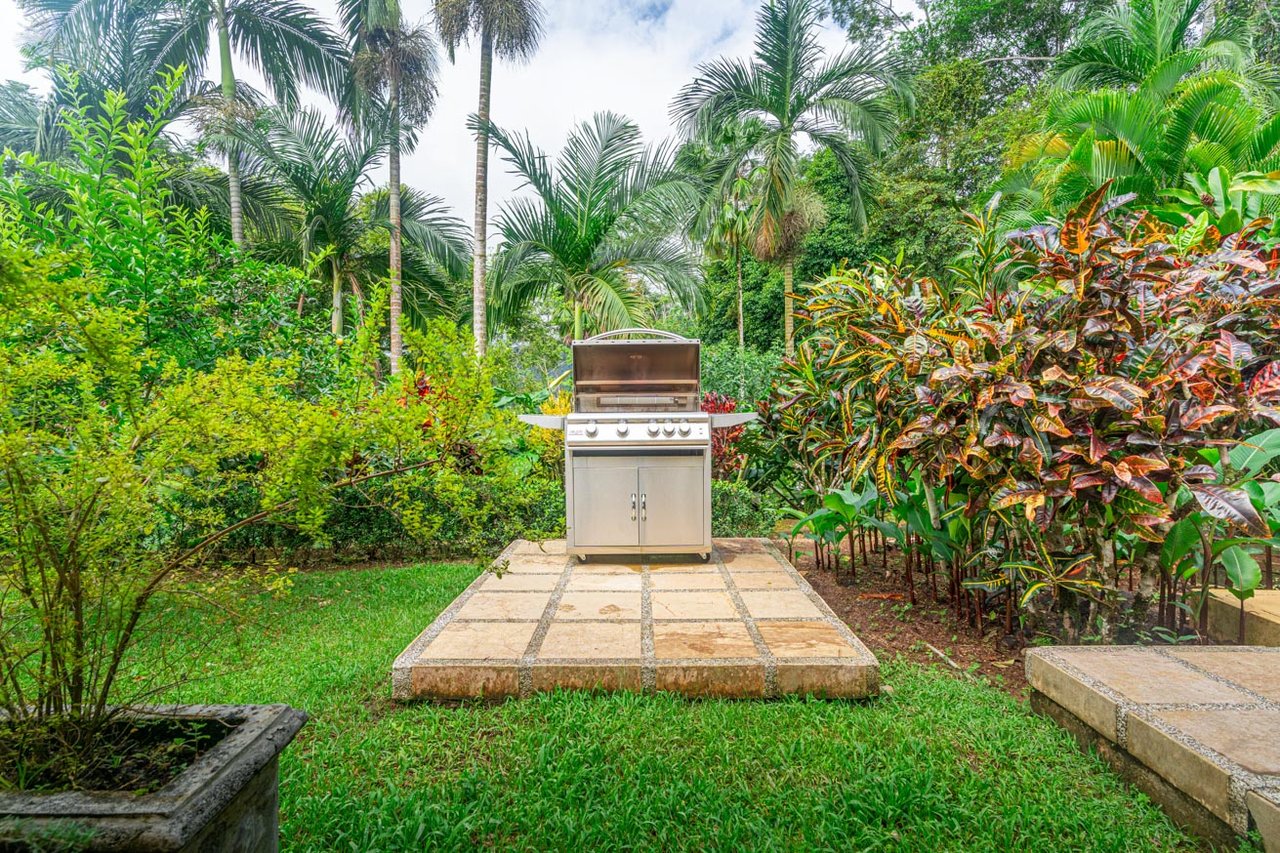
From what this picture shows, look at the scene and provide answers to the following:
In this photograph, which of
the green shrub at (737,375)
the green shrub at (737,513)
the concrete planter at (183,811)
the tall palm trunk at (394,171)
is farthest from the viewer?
the tall palm trunk at (394,171)

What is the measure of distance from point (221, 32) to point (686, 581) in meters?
12.8

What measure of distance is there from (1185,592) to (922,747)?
1.81 m

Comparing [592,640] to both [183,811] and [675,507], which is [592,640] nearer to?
[675,507]

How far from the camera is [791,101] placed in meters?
11.8

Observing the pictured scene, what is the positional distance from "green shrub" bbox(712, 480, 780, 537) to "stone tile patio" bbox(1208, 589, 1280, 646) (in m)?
2.87

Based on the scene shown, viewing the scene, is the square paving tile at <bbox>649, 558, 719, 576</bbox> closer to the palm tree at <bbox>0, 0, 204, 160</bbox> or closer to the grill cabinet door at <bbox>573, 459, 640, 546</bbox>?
the grill cabinet door at <bbox>573, 459, 640, 546</bbox>

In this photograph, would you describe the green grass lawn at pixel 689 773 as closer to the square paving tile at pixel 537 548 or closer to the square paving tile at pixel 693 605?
the square paving tile at pixel 693 605

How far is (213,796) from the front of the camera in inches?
41.3

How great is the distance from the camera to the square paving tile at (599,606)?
119 inches

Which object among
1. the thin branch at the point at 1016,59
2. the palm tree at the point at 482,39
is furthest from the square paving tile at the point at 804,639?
the thin branch at the point at 1016,59

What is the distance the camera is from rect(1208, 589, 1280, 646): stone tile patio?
2.46 m

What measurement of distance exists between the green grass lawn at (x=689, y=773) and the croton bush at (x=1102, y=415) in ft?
2.36

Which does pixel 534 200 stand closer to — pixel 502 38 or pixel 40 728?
pixel 502 38

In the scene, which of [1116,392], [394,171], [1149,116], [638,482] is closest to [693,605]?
[638,482]
